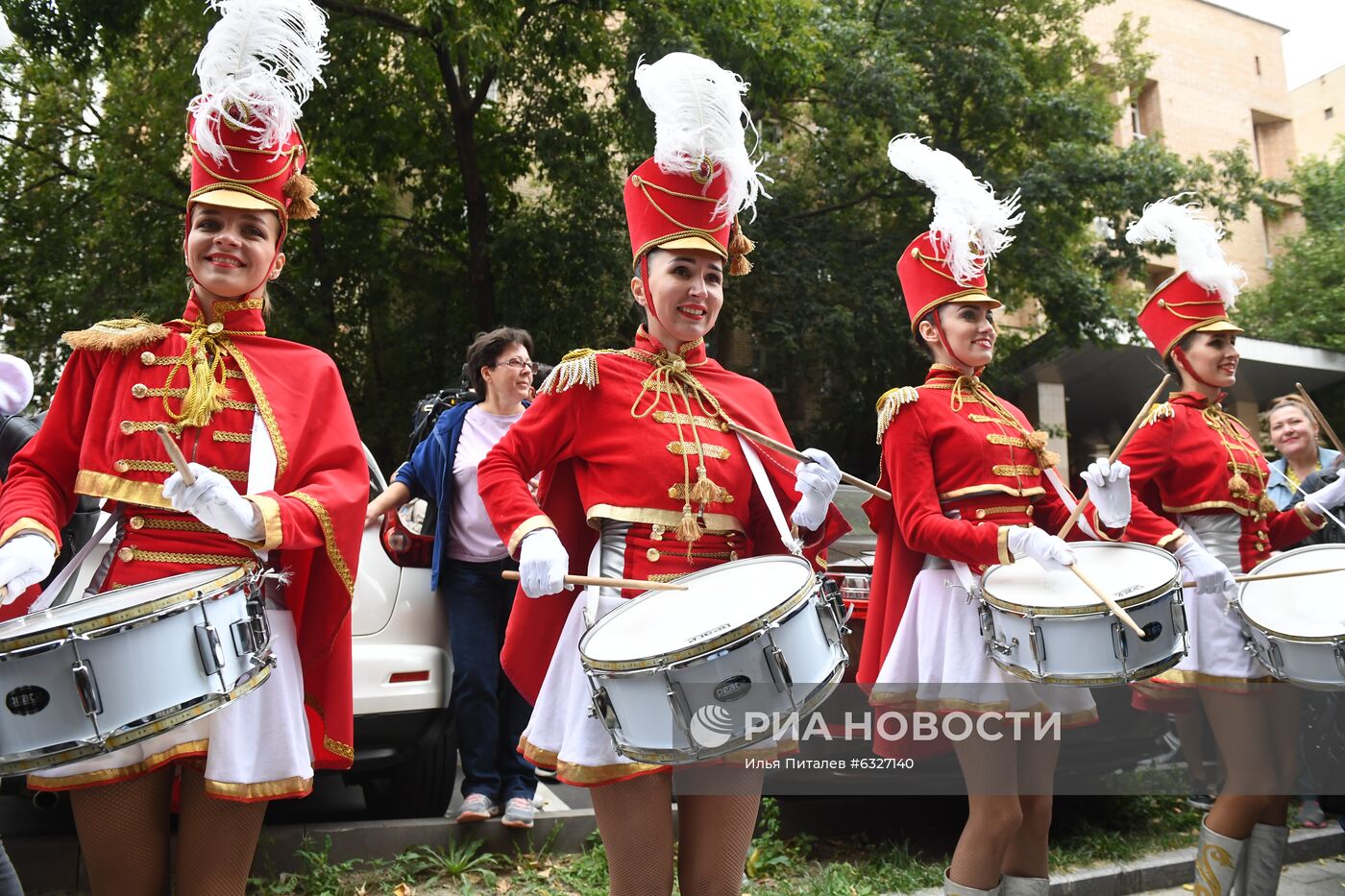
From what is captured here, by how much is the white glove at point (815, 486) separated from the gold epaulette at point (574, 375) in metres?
0.59

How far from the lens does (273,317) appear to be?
1211 cm

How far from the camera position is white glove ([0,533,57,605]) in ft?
7.53

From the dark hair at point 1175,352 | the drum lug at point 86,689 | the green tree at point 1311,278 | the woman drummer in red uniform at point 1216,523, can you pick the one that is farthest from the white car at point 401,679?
the green tree at point 1311,278

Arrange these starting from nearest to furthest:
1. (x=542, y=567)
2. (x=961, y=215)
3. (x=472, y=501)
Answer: (x=542, y=567)
(x=961, y=215)
(x=472, y=501)

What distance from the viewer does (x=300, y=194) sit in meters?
2.88

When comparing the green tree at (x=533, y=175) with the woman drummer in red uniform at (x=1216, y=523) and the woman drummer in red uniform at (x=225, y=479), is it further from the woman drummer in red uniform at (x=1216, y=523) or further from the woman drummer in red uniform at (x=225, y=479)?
the woman drummer in red uniform at (x=225, y=479)

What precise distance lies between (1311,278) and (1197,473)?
20.4m

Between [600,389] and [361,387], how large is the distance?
1157 cm

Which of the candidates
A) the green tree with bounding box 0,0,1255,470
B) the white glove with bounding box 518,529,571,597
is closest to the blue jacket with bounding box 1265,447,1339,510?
the white glove with bounding box 518,529,571,597

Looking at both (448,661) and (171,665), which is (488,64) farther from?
(171,665)

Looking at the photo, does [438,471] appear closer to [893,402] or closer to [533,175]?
[893,402]

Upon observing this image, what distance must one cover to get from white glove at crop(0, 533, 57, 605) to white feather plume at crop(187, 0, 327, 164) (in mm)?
984

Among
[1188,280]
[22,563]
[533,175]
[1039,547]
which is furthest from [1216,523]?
[533,175]

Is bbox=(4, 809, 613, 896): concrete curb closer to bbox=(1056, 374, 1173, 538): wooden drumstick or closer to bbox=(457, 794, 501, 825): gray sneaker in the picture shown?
bbox=(457, 794, 501, 825): gray sneaker
